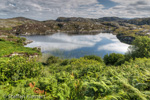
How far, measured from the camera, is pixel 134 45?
3684 cm

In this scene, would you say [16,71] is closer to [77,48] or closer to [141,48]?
[141,48]

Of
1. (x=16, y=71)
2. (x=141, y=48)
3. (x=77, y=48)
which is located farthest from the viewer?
(x=77, y=48)

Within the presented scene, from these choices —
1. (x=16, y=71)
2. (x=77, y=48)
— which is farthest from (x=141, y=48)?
(x=77, y=48)

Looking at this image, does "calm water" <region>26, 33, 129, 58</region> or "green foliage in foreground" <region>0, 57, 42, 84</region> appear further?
"calm water" <region>26, 33, 129, 58</region>

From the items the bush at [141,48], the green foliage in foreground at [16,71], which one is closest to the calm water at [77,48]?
the bush at [141,48]

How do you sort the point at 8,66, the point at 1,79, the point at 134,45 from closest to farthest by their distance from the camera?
the point at 1,79
the point at 8,66
the point at 134,45

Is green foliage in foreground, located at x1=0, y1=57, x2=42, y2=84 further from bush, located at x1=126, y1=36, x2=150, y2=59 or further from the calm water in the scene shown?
the calm water

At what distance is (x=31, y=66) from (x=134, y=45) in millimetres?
39052

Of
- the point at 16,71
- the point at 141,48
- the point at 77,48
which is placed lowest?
the point at 77,48

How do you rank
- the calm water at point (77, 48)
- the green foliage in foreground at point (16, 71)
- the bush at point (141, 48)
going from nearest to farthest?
the green foliage in foreground at point (16, 71)
the bush at point (141, 48)
the calm water at point (77, 48)

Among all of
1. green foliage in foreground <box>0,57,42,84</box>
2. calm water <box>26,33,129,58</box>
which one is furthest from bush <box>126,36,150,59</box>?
calm water <box>26,33,129,58</box>

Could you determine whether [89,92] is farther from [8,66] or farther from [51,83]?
[8,66]

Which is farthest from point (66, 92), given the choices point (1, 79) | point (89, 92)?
point (1, 79)

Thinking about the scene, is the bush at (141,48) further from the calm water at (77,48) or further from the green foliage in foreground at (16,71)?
the calm water at (77,48)
